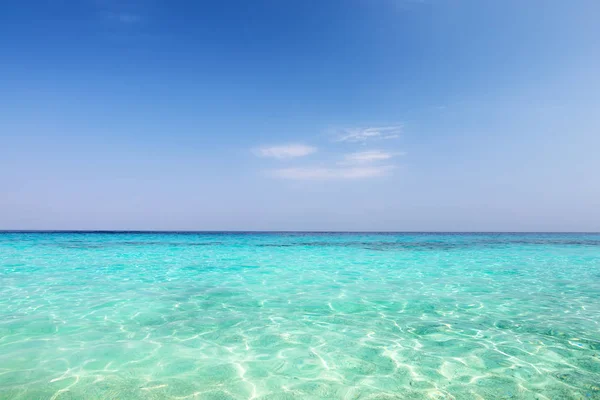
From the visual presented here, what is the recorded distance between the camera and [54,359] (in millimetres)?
4297

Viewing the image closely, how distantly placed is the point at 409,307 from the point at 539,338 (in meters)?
2.39

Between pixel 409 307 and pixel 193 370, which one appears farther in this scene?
pixel 409 307

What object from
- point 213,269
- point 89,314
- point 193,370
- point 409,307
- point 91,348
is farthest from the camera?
point 213,269

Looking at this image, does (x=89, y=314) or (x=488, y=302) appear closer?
(x=89, y=314)

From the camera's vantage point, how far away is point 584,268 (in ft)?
45.0

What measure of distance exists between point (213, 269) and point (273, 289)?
16.2ft

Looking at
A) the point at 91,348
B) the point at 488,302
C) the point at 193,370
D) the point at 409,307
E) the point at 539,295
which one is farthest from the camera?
the point at 539,295

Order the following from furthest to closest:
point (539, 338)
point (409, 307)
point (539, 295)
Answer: point (539, 295), point (409, 307), point (539, 338)

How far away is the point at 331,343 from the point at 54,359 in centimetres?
379

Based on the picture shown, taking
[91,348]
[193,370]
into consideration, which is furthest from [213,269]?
[193,370]

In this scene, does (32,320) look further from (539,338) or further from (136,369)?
(539,338)

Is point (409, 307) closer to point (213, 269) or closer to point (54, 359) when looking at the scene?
→ point (54, 359)

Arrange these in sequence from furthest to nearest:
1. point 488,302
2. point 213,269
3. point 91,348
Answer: point 213,269 < point 488,302 < point 91,348

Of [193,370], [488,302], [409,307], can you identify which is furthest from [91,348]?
[488,302]
